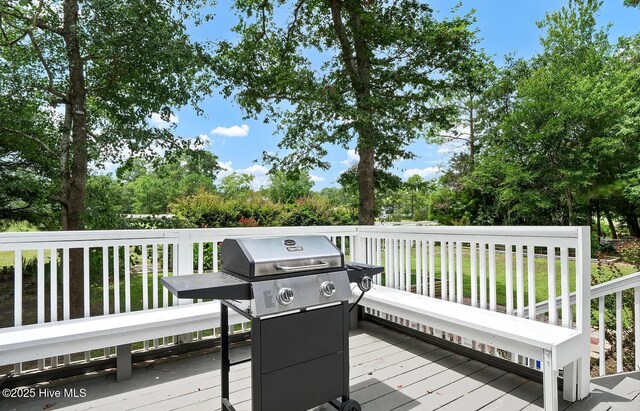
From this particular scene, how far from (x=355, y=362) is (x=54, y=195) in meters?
5.66

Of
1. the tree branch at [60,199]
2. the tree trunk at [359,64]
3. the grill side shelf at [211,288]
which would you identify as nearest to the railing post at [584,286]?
the grill side shelf at [211,288]

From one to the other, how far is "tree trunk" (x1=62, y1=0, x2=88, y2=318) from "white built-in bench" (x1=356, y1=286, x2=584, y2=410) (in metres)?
5.30

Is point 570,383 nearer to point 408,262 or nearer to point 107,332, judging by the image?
point 408,262

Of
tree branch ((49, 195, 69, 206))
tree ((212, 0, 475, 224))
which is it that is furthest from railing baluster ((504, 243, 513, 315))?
tree branch ((49, 195, 69, 206))

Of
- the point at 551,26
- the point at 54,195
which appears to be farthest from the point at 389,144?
the point at 551,26

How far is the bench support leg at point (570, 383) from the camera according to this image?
7.32 ft

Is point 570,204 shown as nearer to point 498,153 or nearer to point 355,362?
point 498,153

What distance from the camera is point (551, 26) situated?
15.8 metres

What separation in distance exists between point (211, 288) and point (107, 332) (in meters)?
1.27

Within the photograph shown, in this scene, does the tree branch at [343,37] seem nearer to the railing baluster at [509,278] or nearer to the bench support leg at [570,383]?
the railing baluster at [509,278]

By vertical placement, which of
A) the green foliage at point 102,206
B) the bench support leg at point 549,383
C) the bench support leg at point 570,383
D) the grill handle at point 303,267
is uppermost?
the green foliage at point 102,206

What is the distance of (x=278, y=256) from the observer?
A: 67.3 inches

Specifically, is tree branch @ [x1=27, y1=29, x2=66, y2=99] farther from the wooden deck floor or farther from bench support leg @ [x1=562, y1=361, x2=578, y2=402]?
bench support leg @ [x1=562, y1=361, x2=578, y2=402]

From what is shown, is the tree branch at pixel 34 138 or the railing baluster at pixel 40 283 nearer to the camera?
the railing baluster at pixel 40 283
